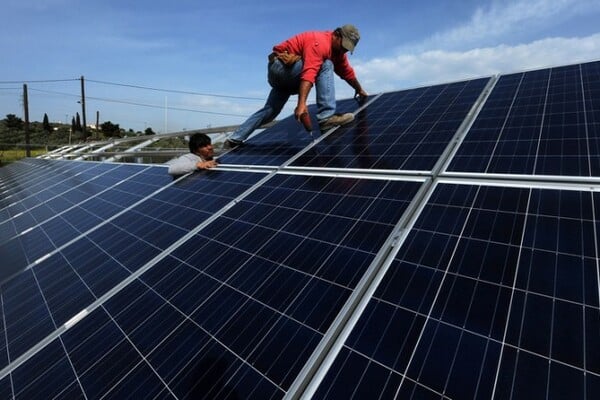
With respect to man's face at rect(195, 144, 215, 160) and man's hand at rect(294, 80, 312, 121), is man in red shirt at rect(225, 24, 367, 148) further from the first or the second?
man's face at rect(195, 144, 215, 160)

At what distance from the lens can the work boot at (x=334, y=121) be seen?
6.59m

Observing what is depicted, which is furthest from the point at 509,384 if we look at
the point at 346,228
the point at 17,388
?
the point at 17,388

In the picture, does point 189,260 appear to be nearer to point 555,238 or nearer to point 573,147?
point 555,238

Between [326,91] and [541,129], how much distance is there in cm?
378

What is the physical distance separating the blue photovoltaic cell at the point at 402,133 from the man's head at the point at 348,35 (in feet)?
4.60

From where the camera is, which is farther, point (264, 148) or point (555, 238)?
point (264, 148)

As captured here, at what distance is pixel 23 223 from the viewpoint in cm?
793

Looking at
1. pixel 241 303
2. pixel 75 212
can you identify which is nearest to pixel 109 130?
pixel 75 212

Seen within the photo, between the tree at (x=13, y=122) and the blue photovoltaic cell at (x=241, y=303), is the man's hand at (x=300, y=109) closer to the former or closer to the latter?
the blue photovoltaic cell at (x=241, y=303)

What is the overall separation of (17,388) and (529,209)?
14.6 ft

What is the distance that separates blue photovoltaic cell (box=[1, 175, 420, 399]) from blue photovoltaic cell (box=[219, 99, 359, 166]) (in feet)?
6.63

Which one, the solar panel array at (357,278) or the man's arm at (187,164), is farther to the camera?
the man's arm at (187,164)

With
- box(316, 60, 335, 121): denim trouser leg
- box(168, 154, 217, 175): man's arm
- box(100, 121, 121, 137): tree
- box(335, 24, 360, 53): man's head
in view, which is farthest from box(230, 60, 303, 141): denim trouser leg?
box(100, 121, 121, 137): tree

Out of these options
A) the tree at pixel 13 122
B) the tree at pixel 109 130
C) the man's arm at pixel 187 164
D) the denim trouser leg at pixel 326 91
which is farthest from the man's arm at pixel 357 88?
the tree at pixel 13 122
